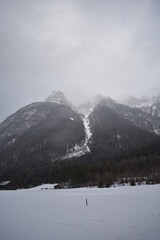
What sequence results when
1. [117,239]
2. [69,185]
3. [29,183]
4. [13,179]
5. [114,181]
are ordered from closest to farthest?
[117,239] → [114,181] → [69,185] → [29,183] → [13,179]

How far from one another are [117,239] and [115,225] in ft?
14.3

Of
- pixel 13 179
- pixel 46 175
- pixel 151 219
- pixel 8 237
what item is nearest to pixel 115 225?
pixel 151 219

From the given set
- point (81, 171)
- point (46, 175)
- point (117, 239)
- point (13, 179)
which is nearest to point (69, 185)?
point (81, 171)

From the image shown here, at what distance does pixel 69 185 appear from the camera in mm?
111062

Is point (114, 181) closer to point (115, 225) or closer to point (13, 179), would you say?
point (115, 225)

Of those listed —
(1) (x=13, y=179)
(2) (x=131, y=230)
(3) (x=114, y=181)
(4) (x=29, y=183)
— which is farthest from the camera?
(1) (x=13, y=179)

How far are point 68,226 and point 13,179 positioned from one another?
178 metres

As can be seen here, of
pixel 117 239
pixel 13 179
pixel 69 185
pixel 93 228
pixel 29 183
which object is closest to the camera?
pixel 117 239

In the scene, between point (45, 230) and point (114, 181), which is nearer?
point (45, 230)

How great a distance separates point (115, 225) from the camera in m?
17.4

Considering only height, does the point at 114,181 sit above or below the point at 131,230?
above

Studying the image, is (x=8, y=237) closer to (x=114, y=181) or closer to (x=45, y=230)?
(x=45, y=230)

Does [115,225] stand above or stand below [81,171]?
below

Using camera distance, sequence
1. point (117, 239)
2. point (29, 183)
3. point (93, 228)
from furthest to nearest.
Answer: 1. point (29, 183)
2. point (93, 228)
3. point (117, 239)
